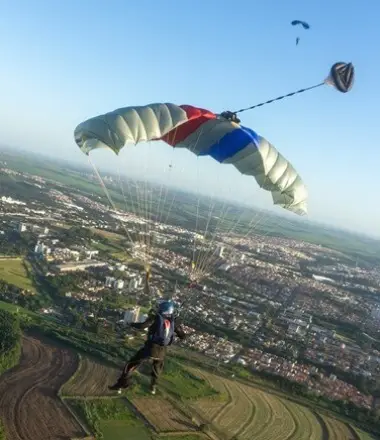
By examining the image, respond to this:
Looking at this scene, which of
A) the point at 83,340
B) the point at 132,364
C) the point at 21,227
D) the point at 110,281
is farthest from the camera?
the point at 21,227

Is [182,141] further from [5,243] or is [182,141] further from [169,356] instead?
[5,243]

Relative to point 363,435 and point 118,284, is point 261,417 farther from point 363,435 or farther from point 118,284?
point 118,284

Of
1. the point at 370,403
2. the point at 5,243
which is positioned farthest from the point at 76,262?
the point at 370,403

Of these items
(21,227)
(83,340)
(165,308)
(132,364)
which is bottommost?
(83,340)

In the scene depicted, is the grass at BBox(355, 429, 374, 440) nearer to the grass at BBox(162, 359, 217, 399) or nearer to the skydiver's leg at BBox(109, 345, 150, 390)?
the grass at BBox(162, 359, 217, 399)

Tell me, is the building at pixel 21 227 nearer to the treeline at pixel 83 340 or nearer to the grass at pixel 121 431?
the treeline at pixel 83 340

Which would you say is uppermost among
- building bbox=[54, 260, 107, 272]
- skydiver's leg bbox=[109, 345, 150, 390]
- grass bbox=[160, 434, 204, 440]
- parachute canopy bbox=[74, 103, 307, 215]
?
parachute canopy bbox=[74, 103, 307, 215]

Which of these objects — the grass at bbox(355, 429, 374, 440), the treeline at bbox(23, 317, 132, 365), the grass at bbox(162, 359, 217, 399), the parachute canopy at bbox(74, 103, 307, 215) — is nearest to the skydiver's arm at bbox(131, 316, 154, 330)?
the parachute canopy at bbox(74, 103, 307, 215)

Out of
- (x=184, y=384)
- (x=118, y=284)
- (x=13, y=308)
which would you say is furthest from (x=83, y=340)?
(x=118, y=284)
